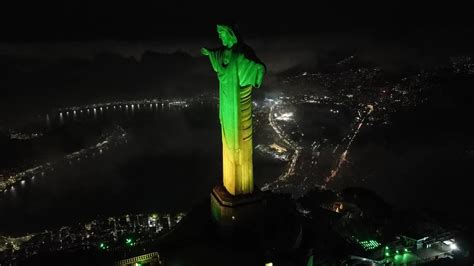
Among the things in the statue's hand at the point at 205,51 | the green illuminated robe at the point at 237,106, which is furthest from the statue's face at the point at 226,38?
the statue's hand at the point at 205,51

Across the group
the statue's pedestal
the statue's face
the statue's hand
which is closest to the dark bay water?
the statue's pedestal

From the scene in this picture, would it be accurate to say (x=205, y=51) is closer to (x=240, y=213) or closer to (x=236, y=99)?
(x=236, y=99)

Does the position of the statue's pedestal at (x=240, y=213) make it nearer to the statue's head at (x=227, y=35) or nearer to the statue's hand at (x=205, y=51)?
the statue's hand at (x=205, y=51)

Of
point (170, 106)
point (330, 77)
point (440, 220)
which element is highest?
point (440, 220)

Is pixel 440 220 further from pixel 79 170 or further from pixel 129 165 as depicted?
pixel 79 170

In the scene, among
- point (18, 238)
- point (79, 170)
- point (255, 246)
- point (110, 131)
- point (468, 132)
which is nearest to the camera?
point (255, 246)

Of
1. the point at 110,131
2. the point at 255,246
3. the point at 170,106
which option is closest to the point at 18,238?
the point at 255,246
